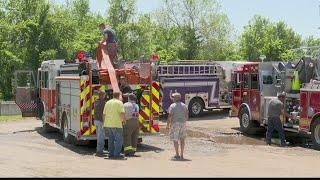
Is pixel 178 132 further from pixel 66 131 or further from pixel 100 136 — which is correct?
pixel 66 131

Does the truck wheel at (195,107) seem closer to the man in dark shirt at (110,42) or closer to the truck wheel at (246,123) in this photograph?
the truck wheel at (246,123)

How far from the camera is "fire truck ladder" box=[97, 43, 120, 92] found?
13.6 meters

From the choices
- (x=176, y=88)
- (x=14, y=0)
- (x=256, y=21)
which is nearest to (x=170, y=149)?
(x=176, y=88)

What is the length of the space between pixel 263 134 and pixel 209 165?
8.45 meters

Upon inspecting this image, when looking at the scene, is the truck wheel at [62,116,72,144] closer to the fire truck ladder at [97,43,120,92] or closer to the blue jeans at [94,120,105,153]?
the fire truck ladder at [97,43,120,92]

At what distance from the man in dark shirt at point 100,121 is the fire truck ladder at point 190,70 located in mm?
11834

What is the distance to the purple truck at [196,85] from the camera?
25219 millimetres

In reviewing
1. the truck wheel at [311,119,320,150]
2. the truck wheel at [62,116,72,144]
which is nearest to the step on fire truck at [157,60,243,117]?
the truck wheel at [62,116,72,144]

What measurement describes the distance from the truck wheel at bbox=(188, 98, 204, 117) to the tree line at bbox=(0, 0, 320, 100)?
26.5ft

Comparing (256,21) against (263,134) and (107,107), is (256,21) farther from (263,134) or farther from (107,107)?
(107,107)

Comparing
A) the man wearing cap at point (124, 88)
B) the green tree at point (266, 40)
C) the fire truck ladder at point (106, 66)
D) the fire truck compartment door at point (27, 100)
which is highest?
the green tree at point (266, 40)

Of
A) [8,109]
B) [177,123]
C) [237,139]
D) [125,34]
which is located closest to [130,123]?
[177,123]

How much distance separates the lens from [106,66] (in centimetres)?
1425

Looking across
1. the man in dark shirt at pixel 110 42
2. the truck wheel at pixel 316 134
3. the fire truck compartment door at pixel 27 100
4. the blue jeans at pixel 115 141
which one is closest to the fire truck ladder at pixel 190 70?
the fire truck compartment door at pixel 27 100
